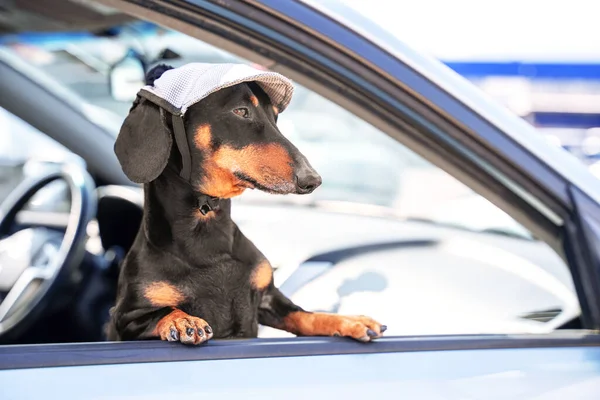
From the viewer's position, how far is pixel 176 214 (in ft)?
5.93

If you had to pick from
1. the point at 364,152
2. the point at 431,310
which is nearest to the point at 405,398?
the point at 431,310

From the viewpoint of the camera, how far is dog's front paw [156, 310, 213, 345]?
4.62 feet

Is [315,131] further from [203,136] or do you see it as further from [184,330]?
[184,330]

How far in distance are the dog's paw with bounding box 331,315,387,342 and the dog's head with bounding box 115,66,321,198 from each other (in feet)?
0.92

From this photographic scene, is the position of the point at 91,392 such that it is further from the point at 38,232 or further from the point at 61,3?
the point at 61,3

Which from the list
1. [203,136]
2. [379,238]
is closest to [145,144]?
[203,136]

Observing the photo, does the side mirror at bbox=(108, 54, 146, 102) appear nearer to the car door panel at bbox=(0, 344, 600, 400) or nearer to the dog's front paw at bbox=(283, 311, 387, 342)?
the dog's front paw at bbox=(283, 311, 387, 342)

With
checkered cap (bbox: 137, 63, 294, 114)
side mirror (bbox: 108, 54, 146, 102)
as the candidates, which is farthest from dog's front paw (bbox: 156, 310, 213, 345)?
side mirror (bbox: 108, 54, 146, 102)

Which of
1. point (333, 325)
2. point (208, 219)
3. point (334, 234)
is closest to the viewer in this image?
point (333, 325)

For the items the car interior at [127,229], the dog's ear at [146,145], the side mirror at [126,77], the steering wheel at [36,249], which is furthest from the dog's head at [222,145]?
the side mirror at [126,77]

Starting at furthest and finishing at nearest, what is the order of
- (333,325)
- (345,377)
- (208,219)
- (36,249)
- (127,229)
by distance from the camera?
(127,229) → (36,249) → (208,219) → (333,325) → (345,377)

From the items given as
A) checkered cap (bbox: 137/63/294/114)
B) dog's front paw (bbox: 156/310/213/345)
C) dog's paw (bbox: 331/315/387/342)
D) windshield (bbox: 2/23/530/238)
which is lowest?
dog's front paw (bbox: 156/310/213/345)

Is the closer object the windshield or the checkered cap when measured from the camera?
the checkered cap

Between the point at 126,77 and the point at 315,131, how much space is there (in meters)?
1.06
